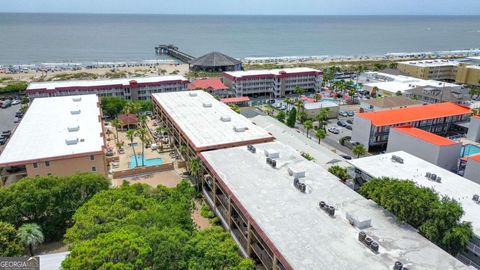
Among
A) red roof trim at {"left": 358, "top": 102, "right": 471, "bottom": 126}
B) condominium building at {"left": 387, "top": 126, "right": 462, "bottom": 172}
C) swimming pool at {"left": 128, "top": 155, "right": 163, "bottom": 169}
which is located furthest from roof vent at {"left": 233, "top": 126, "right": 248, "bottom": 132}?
condominium building at {"left": 387, "top": 126, "right": 462, "bottom": 172}

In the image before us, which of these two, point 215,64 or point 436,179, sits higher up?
point 215,64

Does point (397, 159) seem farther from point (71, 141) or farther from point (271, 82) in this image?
point (271, 82)

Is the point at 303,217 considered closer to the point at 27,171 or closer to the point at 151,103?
the point at 27,171

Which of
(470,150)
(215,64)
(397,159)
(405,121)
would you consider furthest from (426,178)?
(215,64)

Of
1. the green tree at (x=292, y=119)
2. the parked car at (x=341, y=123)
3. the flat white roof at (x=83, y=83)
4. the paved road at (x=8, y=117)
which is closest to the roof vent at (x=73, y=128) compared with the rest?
the paved road at (x=8, y=117)

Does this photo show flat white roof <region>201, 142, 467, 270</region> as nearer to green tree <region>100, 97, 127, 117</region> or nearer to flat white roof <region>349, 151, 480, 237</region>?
flat white roof <region>349, 151, 480, 237</region>

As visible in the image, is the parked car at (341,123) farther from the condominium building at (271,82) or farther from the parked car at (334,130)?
the condominium building at (271,82)
